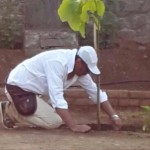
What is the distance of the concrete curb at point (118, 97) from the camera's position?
9.36m

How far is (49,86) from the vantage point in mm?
7613

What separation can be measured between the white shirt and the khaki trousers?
17 centimetres

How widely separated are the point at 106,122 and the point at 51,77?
54.6 inches

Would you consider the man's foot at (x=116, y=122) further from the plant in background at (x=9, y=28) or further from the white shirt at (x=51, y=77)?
the plant in background at (x=9, y=28)

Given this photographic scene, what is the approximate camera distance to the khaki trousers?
26.5ft

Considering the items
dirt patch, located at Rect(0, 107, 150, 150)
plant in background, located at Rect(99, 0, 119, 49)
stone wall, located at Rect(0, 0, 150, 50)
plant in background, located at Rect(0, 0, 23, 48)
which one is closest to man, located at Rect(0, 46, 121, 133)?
dirt patch, located at Rect(0, 107, 150, 150)

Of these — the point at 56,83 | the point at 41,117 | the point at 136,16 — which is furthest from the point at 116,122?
the point at 136,16

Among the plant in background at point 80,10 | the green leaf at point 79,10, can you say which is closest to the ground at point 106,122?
the plant in background at point 80,10

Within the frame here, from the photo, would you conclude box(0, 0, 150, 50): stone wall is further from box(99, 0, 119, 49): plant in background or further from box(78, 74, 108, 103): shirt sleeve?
box(78, 74, 108, 103): shirt sleeve

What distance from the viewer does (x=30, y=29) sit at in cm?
1105

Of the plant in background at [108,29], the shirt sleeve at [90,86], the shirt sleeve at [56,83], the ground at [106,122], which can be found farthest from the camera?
the plant in background at [108,29]

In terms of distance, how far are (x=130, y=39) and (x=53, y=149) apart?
A: 468 centimetres

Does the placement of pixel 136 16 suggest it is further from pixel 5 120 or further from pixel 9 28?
pixel 5 120

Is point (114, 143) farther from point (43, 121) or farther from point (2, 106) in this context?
point (2, 106)
